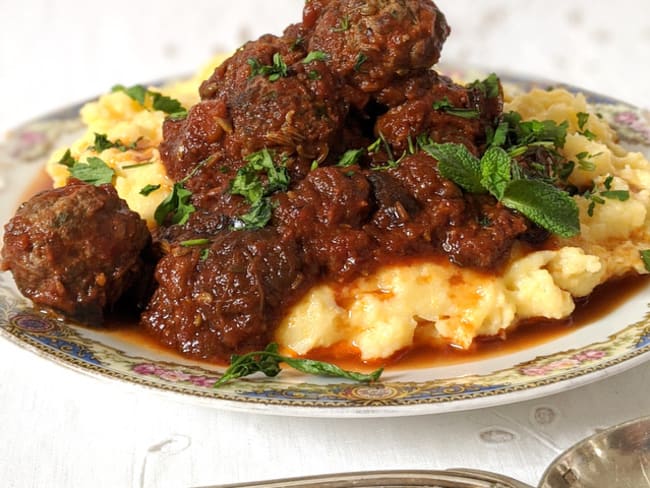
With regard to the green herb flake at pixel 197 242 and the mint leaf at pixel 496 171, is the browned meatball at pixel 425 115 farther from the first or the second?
the green herb flake at pixel 197 242

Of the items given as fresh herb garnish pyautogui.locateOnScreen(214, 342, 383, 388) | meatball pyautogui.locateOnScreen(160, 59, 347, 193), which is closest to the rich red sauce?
fresh herb garnish pyautogui.locateOnScreen(214, 342, 383, 388)

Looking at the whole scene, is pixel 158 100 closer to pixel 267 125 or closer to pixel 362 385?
pixel 267 125

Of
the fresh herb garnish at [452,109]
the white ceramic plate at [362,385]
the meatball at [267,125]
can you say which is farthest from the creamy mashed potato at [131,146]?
the fresh herb garnish at [452,109]

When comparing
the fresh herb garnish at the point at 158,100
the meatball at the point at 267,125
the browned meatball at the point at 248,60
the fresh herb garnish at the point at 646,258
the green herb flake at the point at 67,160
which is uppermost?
the fresh herb garnish at the point at 158,100

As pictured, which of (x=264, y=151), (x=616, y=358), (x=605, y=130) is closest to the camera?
(x=616, y=358)

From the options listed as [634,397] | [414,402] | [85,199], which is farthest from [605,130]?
[85,199]

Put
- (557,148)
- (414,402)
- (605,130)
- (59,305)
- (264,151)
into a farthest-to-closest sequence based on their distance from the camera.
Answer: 1. (605,130)
2. (557,148)
3. (264,151)
4. (59,305)
5. (414,402)

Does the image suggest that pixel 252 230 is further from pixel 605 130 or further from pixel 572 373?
pixel 605 130
